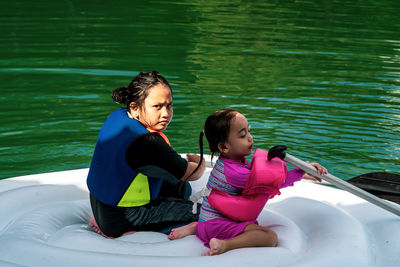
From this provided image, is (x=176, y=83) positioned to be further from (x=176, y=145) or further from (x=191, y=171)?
(x=191, y=171)

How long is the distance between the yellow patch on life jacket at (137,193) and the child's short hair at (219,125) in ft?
1.15

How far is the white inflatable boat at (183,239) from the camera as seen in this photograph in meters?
2.03

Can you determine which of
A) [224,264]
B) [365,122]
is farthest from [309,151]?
[224,264]

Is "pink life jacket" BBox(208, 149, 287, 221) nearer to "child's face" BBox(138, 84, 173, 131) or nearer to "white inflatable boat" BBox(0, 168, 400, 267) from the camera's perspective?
"white inflatable boat" BBox(0, 168, 400, 267)

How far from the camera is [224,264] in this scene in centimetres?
201

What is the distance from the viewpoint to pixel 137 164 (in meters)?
2.26

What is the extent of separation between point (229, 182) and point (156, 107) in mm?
434

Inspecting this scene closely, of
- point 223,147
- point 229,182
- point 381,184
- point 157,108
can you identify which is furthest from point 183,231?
point 381,184

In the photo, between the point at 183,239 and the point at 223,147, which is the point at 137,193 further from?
the point at 223,147

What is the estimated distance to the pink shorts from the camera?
223cm

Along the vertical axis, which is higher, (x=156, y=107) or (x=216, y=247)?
(x=156, y=107)

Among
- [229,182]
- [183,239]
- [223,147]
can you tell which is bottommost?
[183,239]

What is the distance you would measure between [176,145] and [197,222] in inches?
80.7

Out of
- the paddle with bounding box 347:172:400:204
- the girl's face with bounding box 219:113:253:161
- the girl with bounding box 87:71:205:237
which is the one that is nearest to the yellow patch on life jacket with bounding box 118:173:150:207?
the girl with bounding box 87:71:205:237
